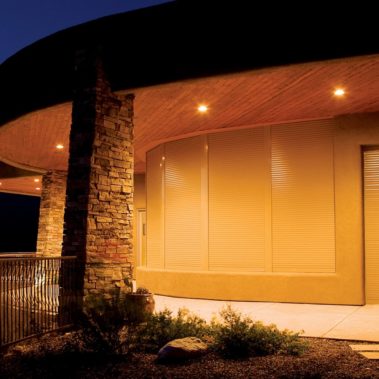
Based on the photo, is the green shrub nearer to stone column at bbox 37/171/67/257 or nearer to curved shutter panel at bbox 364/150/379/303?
curved shutter panel at bbox 364/150/379/303

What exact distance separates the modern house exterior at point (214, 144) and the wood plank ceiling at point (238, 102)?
0.16 feet

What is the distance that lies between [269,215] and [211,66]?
436 centimetres

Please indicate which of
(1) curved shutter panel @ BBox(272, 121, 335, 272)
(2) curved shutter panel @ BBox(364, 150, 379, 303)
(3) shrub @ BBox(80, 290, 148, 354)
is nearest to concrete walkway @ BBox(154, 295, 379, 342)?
(2) curved shutter panel @ BBox(364, 150, 379, 303)

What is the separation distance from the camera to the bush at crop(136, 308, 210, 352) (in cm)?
663

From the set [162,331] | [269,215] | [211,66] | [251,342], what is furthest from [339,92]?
[162,331]

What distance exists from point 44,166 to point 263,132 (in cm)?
951

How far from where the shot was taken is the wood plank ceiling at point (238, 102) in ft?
27.8

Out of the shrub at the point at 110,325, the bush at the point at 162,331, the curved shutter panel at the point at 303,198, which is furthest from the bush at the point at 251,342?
the curved shutter panel at the point at 303,198

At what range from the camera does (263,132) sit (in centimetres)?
1186

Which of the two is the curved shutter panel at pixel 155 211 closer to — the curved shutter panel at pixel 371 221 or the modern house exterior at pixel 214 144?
the modern house exterior at pixel 214 144

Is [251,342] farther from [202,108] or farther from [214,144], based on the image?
[214,144]

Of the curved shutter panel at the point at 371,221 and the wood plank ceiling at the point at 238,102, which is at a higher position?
the wood plank ceiling at the point at 238,102

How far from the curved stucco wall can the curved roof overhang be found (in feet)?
2.23

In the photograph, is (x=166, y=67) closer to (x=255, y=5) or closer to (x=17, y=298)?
(x=255, y=5)
